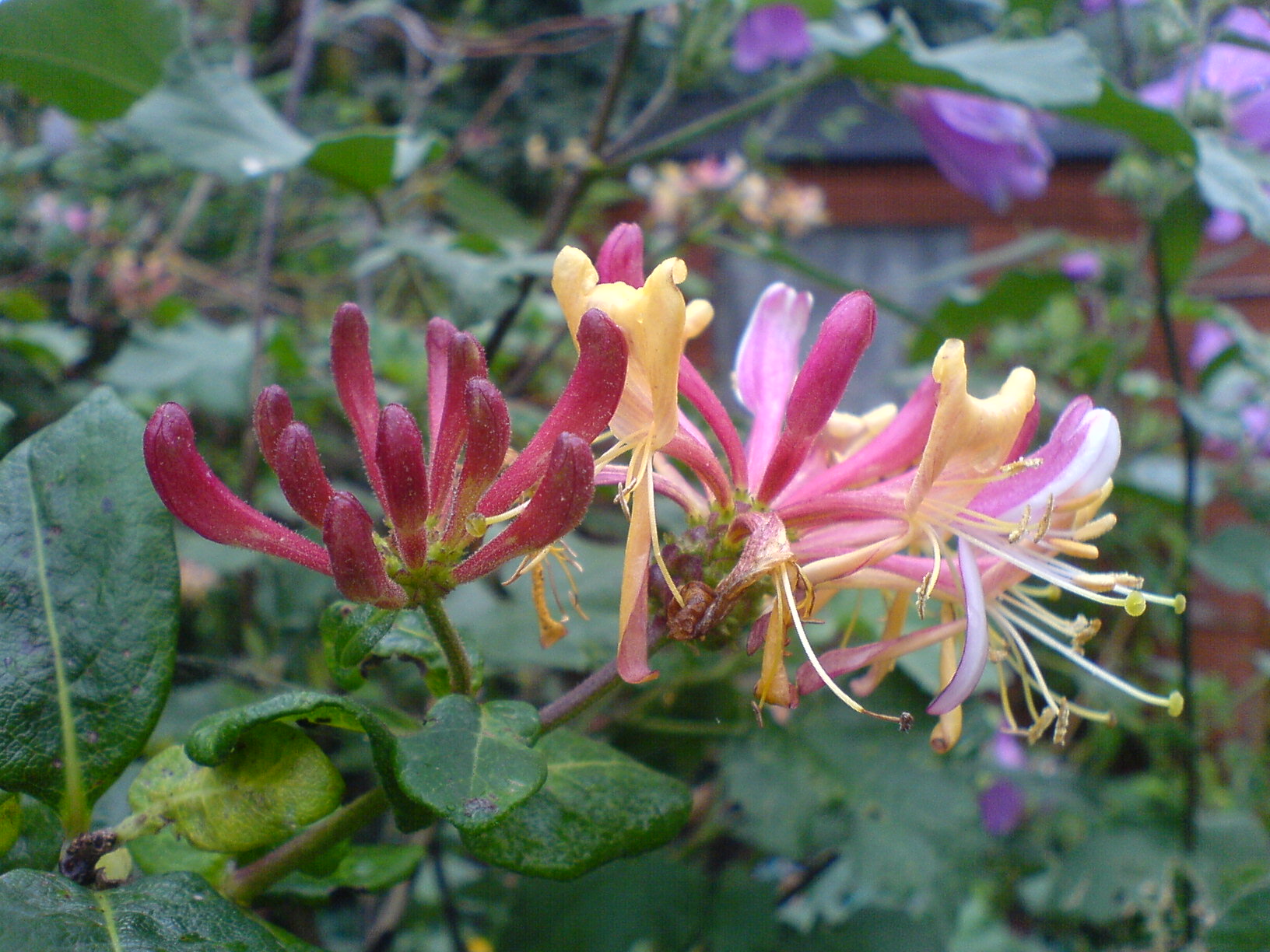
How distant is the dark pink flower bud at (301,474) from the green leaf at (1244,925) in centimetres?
66

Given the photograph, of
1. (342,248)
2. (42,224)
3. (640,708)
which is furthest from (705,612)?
(342,248)

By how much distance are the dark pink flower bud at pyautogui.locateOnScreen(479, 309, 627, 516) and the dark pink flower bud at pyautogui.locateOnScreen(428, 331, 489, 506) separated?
0.03 m

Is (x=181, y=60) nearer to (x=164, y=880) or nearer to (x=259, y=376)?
(x=259, y=376)

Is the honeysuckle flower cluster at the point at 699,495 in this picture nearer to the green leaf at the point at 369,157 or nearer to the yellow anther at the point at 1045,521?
the yellow anther at the point at 1045,521

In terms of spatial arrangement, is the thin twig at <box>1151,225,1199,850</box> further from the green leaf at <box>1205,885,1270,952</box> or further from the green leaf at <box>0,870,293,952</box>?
the green leaf at <box>0,870,293,952</box>

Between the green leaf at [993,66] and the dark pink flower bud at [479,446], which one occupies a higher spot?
the green leaf at [993,66]

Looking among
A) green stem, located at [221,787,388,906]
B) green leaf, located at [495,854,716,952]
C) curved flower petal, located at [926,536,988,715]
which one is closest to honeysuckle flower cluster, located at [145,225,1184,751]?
curved flower petal, located at [926,536,988,715]

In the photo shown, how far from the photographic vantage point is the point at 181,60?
95 centimetres

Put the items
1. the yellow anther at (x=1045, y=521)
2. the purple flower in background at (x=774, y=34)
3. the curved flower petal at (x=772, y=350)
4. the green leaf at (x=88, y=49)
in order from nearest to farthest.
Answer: the yellow anther at (x=1045, y=521), the curved flower petal at (x=772, y=350), the green leaf at (x=88, y=49), the purple flower in background at (x=774, y=34)

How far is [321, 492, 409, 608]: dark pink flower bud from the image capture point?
0.38 metres

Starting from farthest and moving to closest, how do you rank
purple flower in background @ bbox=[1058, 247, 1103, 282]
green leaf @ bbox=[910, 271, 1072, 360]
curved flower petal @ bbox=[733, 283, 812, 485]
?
1. purple flower in background @ bbox=[1058, 247, 1103, 282]
2. green leaf @ bbox=[910, 271, 1072, 360]
3. curved flower petal @ bbox=[733, 283, 812, 485]

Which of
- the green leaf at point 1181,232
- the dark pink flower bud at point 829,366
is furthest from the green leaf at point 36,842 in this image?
the green leaf at point 1181,232

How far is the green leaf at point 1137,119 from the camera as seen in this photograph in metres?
0.89

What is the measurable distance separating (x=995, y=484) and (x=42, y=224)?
1.98m
